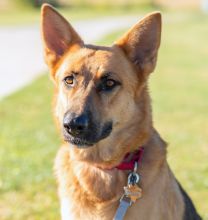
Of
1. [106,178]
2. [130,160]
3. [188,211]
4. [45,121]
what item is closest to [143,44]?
[130,160]

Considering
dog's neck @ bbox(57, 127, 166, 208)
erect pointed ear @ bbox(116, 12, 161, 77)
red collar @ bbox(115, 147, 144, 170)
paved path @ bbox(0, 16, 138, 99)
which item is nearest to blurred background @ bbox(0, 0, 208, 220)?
paved path @ bbox(0, 16, 138, 99)

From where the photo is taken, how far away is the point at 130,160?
448cm

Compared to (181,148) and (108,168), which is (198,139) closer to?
(181,148)

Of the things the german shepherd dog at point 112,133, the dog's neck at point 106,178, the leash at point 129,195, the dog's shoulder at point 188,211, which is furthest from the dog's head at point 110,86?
the dog's shoulder at point 188,211

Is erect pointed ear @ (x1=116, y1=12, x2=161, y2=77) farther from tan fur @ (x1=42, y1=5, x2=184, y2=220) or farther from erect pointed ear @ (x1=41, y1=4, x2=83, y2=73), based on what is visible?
erect pointed ear @ (x1=41, y1=4, x2=83, y2=73)

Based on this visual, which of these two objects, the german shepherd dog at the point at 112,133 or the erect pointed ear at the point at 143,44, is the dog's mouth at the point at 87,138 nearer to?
the german shepherd dog at the point at 112,133

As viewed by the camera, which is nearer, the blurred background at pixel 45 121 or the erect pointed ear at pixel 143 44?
the erect pointed ear at pixel 143 44

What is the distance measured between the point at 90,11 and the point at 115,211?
162 ft

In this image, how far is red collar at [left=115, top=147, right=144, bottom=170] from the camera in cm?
445

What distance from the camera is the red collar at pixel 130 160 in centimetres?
445

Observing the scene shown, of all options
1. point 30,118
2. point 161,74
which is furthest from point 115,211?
point 161,74

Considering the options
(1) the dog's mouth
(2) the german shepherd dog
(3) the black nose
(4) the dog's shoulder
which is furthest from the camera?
(4) the dog's shoulder

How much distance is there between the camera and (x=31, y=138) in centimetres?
912

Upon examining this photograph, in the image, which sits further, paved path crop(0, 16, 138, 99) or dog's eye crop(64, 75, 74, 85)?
paved path crop(0, 16, 138, 99)
